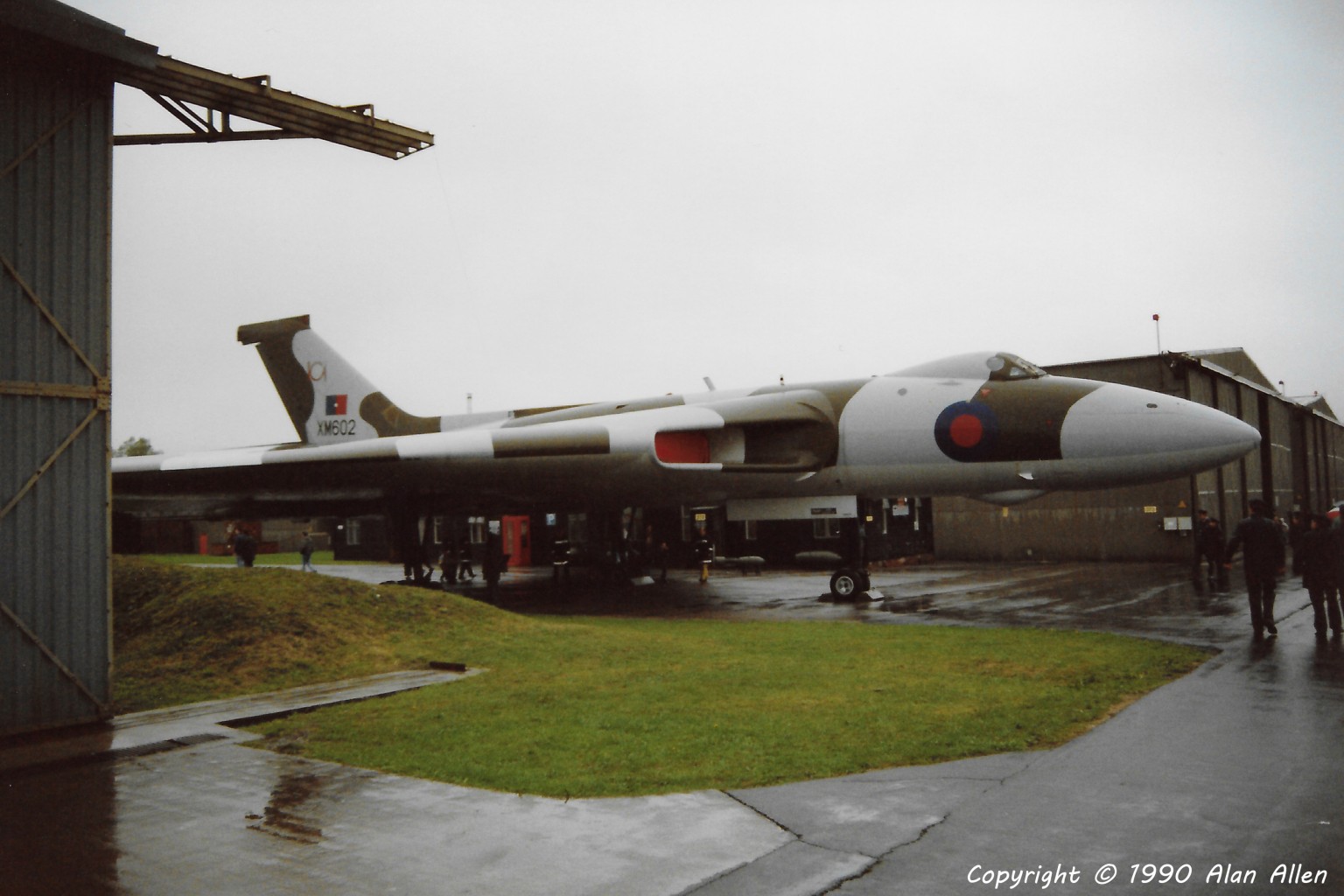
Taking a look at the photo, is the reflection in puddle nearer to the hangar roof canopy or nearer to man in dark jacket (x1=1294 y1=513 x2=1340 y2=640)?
the hangar roof canopy

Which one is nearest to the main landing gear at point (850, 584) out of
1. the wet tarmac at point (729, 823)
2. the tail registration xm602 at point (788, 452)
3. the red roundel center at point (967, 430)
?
the tail registration xm602 at point (788, 452)

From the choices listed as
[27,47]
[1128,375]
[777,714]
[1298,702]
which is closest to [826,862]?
[777,714]

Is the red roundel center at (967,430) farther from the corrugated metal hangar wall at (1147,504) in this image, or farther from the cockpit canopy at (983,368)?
the corrugated metal hangar wall at (1147,504)

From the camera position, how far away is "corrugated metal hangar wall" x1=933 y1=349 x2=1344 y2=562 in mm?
26391

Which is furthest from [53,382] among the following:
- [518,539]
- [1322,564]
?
[518,539]

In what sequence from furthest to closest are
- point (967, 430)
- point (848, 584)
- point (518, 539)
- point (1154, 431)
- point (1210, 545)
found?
1. point (518, 539)
2. point (1210, 545)
3. point (848, 584)
4. point (967, 430)
5. point (1154, 431)

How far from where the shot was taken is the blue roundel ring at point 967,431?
13.9 m

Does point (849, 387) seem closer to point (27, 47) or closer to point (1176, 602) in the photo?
point (1176, 602)

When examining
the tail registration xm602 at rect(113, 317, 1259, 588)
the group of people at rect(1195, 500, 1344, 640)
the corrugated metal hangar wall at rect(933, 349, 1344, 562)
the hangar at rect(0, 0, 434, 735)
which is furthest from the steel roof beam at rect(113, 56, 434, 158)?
the corrugated metal hangar wall at rect(933, 349, 1344, 562)

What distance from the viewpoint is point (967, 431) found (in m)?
14.0

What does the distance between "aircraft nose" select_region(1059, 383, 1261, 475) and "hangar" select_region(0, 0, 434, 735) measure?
39.2 feet

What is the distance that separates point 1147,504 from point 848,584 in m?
16.2

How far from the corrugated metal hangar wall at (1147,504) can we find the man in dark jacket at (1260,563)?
13.6 metres

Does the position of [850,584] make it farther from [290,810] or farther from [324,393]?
[324,393]
